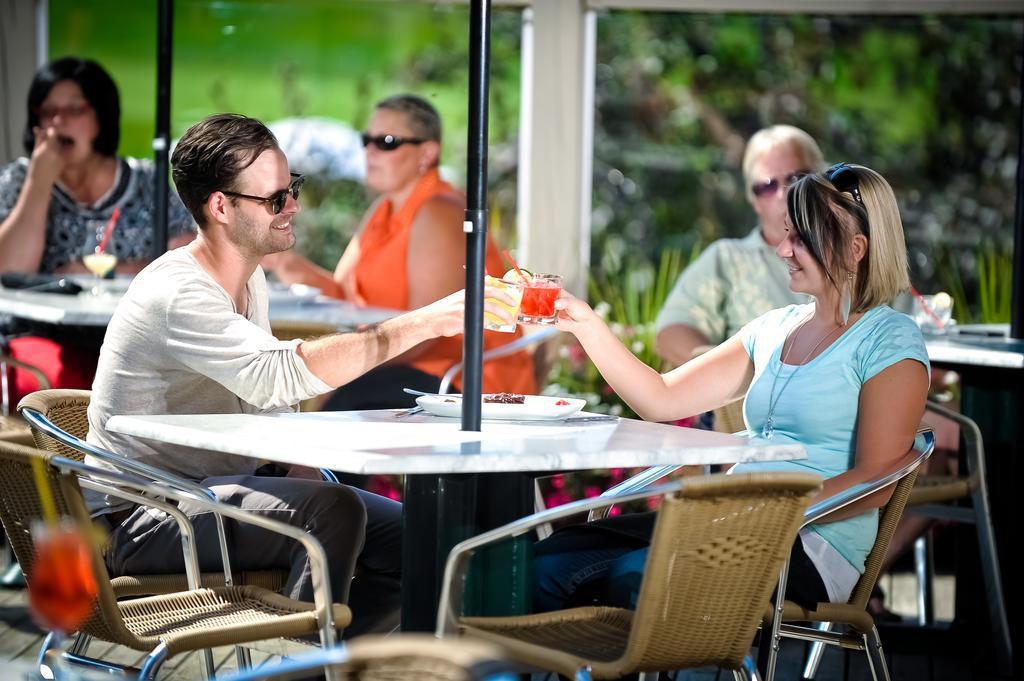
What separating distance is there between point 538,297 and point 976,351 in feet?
5.59

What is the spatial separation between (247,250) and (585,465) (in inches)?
44.1

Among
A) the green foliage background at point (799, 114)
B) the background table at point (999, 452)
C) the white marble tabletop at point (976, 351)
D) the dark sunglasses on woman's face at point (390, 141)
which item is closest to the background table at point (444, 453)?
the white marble tabletop at point (976, 351)

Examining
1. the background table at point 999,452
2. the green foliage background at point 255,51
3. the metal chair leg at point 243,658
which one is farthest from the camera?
the green foliage background at point 255,51

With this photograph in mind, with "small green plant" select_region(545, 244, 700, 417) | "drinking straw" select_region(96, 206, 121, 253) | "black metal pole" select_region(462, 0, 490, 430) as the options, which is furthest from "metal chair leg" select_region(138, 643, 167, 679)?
"small green plant" select_region(545, 244, 700, 417)

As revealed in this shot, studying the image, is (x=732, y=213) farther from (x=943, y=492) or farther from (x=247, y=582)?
(x=247, y=582)

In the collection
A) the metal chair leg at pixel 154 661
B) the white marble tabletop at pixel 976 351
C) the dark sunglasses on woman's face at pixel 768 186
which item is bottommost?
the metal chair leg at pixel 154 661

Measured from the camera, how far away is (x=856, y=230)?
2916mm

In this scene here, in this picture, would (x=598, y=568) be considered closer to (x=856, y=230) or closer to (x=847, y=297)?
(x=847, y=297)

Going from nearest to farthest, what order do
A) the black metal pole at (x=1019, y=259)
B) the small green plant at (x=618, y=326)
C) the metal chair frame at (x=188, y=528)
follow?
1. the metal chair frame at (x=188, y=528)
2. the black metal pole at (x=1019, y=259)
3. the small green plant at (x=618, y=326)

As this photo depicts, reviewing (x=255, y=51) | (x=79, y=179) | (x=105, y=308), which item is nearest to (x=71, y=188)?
(x=79, y=179)

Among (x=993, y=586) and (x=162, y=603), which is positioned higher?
(x=162, y=603)

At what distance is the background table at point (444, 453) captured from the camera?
6.81 ft

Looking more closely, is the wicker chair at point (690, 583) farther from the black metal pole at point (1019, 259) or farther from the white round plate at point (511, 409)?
the black metal pole at point (1019, 259)

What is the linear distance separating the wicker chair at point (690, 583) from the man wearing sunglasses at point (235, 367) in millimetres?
528
